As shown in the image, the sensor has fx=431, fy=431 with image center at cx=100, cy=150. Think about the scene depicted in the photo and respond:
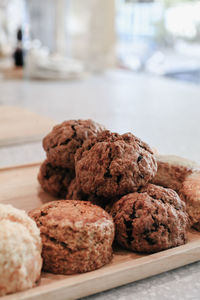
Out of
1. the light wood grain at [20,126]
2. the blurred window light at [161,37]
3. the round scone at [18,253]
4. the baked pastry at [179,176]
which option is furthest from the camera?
the blurred window light at [161,37]

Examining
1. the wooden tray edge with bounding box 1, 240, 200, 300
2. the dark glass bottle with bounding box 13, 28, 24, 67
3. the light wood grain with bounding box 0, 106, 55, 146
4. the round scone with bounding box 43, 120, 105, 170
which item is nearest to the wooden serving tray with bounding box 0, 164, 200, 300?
the wooden tray edge with bounding box 1, 240, 200, 300

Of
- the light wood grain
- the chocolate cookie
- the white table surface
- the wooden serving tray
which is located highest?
the chocolate cookie

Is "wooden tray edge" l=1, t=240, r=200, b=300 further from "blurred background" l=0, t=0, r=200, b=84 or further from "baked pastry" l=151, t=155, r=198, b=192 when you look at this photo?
"blurred background" l=0, t=0, r=200, b=84

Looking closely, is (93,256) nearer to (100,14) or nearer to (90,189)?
(90,189)

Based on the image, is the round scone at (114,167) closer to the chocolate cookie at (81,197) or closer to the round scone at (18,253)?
the chocolate cookie at (81,197)

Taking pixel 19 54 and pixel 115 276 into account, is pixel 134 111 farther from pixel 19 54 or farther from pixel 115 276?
pixel 19 54

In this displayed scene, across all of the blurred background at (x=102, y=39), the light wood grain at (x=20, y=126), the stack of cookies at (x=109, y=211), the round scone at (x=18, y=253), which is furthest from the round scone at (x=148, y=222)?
the blurred background at (x=102, y=39)
